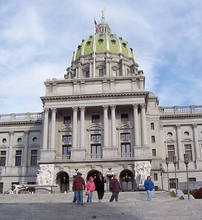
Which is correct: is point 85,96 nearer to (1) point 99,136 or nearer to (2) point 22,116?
(1) point 99,136

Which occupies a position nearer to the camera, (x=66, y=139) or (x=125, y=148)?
(x=125, y=148)

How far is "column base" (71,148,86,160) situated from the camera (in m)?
50.2

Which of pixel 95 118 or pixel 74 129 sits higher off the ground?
pixel 95 118

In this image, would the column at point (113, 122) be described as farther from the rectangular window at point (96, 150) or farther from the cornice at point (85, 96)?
the rectangular window at point (96, 150)

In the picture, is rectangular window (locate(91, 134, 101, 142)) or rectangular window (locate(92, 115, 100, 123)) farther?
rectangular window (locate(92, 115, 100, 123))

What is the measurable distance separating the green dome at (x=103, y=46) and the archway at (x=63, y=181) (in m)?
38.5

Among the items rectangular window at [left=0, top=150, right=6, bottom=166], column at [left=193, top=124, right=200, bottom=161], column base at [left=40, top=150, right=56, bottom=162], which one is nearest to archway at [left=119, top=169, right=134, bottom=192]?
column base at [left=40, top=150, right=56, bottom=162]

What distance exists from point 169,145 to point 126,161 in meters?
15.7

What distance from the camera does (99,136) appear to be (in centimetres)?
5403

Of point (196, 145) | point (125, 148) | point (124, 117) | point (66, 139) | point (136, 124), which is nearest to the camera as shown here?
point (136, 124)

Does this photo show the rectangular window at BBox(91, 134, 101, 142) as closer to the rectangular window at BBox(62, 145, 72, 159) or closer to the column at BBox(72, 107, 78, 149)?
the column at BBox(72, 107, 78, 149)

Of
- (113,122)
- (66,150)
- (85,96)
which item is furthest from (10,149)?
(113,122)

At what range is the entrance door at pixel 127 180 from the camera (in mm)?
50653

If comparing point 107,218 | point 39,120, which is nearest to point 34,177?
point 39,120
